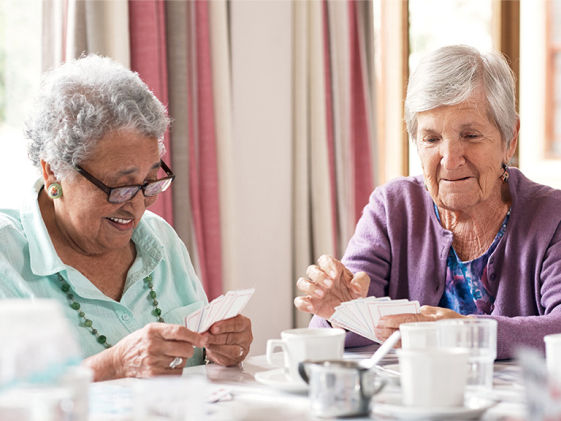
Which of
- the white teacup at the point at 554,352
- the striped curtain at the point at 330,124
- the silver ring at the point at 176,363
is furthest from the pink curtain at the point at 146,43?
the white teacup at the point at 554,352

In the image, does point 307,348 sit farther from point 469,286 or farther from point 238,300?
point 469,286

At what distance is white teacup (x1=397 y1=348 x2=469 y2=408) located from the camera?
1236 mm

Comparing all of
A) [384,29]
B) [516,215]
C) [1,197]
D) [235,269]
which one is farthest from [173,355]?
[384,29]

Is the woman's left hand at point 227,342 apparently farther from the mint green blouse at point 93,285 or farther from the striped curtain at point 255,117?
the striped curtain at point 255,117

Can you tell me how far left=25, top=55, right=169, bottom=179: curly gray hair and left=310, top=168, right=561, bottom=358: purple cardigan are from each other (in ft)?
2.41

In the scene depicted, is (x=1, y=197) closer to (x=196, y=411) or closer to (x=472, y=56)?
(x=472, y=56)

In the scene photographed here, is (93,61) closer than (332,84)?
Yes

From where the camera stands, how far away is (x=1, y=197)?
3209mm

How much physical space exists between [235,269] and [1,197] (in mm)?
1114

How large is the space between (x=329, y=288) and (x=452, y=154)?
1.76 ft

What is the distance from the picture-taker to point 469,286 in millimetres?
2279

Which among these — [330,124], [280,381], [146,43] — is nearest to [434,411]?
[280,381]

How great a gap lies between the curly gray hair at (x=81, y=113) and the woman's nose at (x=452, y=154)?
2.67 ft

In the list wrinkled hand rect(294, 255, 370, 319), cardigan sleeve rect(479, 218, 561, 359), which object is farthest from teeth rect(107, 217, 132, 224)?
cardigan sleeve rect(479, 218, 561, 359)
